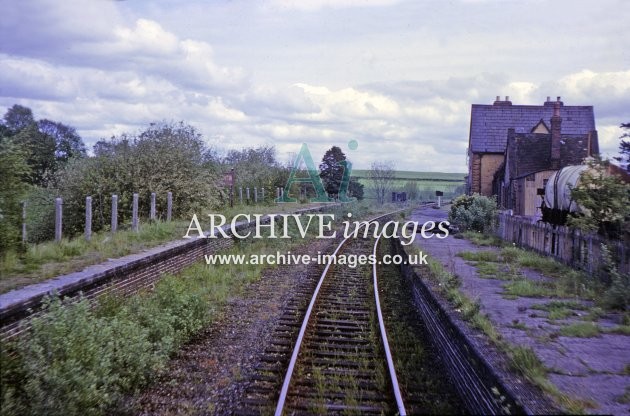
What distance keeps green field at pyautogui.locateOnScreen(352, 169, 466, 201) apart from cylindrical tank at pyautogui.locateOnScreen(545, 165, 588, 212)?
60.6 meters

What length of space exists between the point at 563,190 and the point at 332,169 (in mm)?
36868

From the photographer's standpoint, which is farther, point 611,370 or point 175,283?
point 175,283

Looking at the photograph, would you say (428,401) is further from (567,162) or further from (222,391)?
(567,162)

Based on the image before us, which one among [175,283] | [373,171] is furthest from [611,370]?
[373,171]

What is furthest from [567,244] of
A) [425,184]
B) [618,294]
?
[425,184]

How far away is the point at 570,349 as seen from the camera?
23.3 feet

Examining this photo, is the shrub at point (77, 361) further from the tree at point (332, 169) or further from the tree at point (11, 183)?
the tree at point (332, 169)

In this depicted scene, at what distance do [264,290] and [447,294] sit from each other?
14.1ft

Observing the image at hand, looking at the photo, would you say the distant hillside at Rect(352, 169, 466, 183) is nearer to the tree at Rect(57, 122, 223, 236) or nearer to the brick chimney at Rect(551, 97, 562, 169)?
the brick chimney at Rect(551, 97, 562, 169)

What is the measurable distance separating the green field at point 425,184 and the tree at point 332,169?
85.6 feet

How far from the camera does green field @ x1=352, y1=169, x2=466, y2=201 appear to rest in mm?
87200

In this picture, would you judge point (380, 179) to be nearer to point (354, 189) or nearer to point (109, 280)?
point (354, 189)

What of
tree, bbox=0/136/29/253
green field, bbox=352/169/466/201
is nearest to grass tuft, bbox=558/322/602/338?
tree, bbox=0/136/29/253

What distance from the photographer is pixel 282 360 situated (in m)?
7.78
